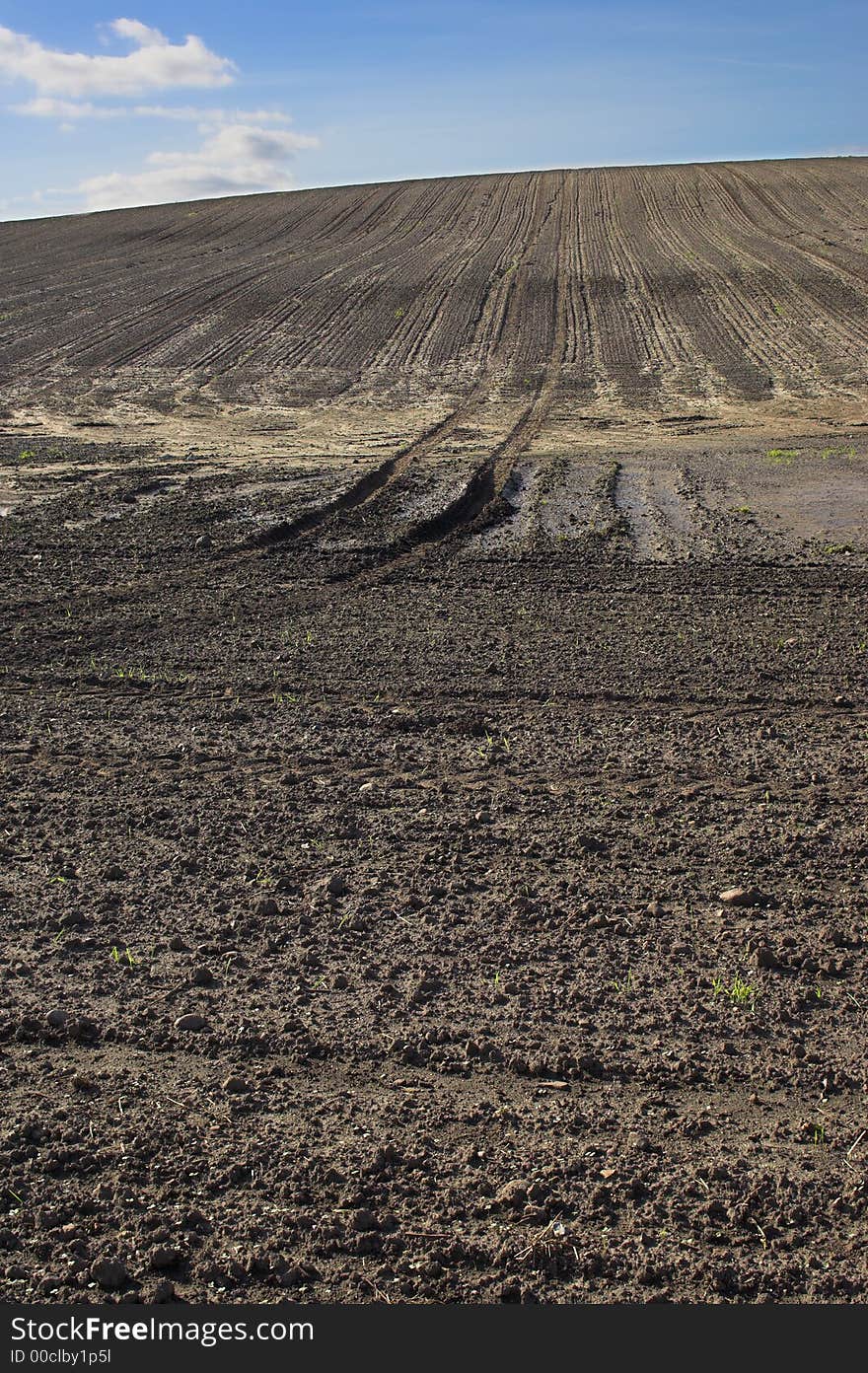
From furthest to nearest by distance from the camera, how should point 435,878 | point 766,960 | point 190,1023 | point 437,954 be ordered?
1. point 435,878
2. point 437,954
3. point 766,960
4. point 190,1023

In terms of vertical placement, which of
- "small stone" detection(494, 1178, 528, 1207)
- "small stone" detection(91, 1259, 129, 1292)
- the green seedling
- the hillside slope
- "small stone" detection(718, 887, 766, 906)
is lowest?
"small stone" detection(91, 1259, 129, 1292)

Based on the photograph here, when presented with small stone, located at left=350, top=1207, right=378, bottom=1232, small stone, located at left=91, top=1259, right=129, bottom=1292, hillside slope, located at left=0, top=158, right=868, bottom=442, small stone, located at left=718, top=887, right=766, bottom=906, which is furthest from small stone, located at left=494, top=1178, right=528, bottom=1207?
hillside slope, located at left=0, top=158, right=868, bottom=442

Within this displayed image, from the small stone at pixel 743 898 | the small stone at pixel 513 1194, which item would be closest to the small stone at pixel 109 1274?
the small stone at pixel 513 1194

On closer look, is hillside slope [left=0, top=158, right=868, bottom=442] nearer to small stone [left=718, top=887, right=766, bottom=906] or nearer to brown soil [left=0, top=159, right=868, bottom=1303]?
brown soil [left=0, top=159, right=868, bottom=1303]

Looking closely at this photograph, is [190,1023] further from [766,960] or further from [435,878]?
[766,960]

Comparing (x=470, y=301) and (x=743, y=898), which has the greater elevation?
(x=470, y=301)

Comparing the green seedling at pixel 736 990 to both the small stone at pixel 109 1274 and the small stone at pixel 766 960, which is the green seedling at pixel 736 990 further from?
the small stone at pixel 109 1274

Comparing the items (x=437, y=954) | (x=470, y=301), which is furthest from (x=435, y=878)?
(x=470, y=301)
